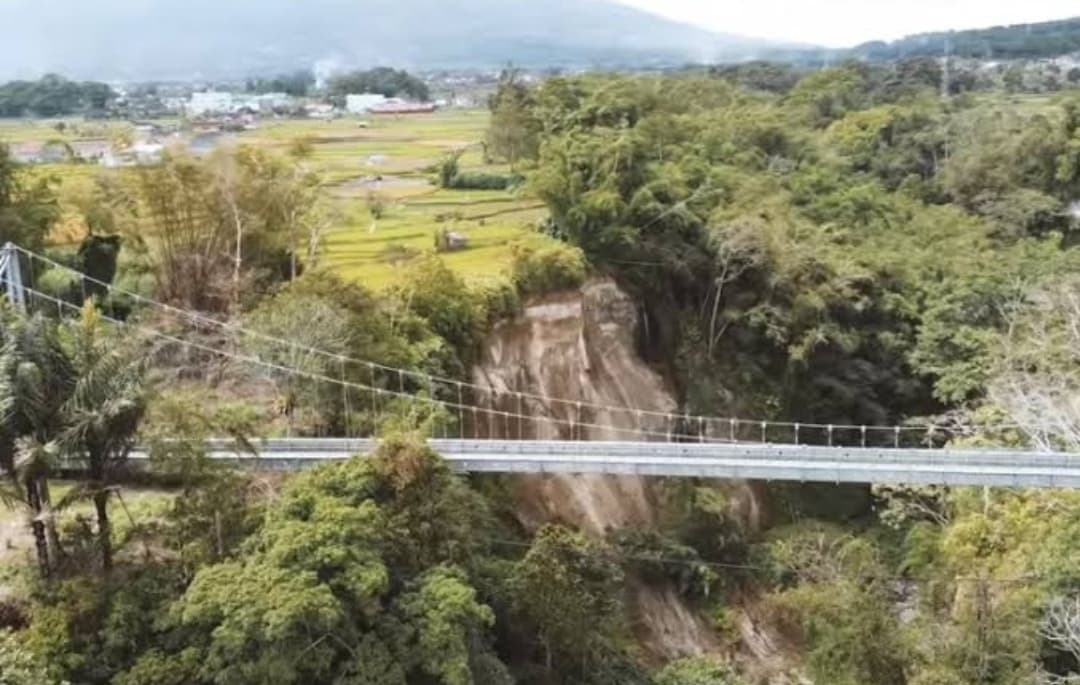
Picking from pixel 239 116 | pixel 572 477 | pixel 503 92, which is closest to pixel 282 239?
pixel 572 477

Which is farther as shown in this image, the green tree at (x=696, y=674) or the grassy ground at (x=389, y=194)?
the grassy ground at (x=389, y=194)

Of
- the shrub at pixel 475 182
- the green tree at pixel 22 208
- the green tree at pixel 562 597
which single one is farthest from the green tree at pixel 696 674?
the shrub at pixel 475 182

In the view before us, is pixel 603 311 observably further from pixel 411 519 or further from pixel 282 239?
pixel 411 519

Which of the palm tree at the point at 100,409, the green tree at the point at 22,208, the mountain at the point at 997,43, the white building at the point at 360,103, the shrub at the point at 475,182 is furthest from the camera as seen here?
the mountain at the point at 997,43

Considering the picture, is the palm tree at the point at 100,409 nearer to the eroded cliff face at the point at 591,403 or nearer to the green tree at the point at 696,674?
the green tree at the point at 696,674

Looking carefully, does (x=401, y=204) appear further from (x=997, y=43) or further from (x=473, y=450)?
(x=997, y=43)

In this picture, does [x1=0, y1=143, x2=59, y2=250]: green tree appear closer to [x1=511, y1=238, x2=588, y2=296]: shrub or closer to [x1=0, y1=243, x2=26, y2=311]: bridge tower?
[x1=0, y1=243, x2=26, y2=311]: bridge tower
